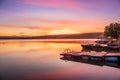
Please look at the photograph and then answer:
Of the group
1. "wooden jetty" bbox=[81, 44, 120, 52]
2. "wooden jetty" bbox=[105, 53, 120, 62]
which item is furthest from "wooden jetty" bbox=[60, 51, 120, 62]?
"wooden jetty" bbox=[81, 44, 120, 52]

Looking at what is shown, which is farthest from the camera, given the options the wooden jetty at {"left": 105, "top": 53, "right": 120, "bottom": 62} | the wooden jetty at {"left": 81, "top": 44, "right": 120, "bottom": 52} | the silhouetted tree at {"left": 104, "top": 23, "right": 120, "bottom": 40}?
the silhouetted tree at {"left": 104, "top": 23, "right": 120, "bottom": 40}

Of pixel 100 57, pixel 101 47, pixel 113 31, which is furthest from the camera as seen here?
pixel 113 31

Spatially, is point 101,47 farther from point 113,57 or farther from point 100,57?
point 113,57

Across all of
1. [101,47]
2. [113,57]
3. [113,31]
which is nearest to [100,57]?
[113,57]

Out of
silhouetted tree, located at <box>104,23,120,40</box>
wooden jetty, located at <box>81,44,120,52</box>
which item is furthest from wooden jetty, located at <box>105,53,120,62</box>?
silhouetted tree, located at <box>104,23,120,40</box>

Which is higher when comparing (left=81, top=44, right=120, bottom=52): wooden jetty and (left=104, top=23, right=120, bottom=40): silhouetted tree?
(left=104, top=23, right=120, bottom=40): silhouetted tree

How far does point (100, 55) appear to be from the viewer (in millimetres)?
7312

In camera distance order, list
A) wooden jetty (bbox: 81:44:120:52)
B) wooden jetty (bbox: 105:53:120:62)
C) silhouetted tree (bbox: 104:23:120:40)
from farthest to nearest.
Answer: silhouetted tree (bbox: 104:23:120:40)
wooden jetty (bbox: 81:44:120:52)
wooden jetty (bbox: 105:53:120:62)

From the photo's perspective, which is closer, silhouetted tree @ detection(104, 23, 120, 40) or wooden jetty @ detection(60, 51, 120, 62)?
wooden jetty @ detection(60, 51, 120, 62)

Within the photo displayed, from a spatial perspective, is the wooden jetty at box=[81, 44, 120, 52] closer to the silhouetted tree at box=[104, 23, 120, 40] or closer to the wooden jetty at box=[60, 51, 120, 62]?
the wooden jetty at box=[60, 51, 120, 62]

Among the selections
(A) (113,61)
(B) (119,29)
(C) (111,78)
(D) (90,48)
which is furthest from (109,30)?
(C) (111,78)

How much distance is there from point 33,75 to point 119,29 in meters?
10.5

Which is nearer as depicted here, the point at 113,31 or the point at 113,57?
the point at 113,57

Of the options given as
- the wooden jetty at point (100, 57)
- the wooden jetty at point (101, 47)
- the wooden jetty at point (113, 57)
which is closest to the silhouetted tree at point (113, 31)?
the wooden jetty at point (101, 47)
